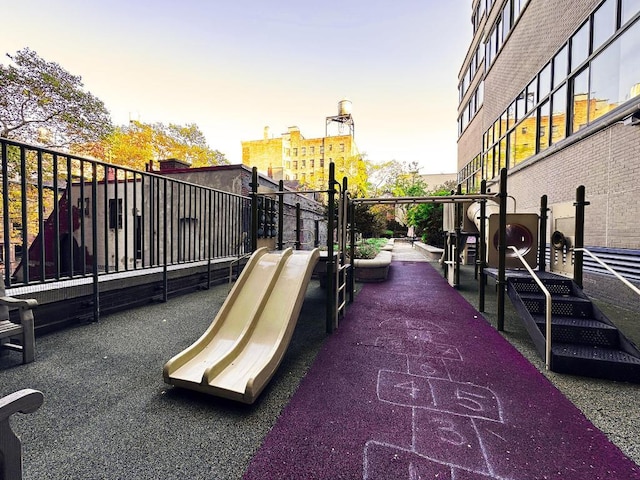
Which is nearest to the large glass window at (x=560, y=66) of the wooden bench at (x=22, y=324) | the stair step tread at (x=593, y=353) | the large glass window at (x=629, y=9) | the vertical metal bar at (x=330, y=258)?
the large glass window at (x=629, y=9)

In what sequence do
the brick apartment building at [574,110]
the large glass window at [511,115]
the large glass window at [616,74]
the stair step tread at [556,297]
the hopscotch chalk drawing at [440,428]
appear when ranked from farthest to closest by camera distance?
1. the large glass window at [511,115]
2. the brick apartment building at [574,110]
3. the large glass window at [616,74]
4. the stair step tread at [556,297]
5. the hopscotch chalk drawing at [440,428]

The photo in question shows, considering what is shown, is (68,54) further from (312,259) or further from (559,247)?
(559,247)

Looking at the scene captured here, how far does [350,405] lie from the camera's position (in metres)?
2.15

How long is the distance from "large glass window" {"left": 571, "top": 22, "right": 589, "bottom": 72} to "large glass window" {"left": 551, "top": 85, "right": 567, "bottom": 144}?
22.2 inches

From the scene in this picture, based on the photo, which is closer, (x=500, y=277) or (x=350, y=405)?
(x=350, y=405)

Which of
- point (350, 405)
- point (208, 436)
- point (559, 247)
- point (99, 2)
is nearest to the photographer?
point (208, 436)

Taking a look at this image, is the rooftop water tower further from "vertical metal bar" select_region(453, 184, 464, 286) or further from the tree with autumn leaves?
"vertical metal bar" select_region(453, 184, 464, 286)

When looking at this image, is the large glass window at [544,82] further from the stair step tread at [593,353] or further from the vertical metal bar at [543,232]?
the stair step tread at [593,353]

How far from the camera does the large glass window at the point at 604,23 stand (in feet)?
17.7

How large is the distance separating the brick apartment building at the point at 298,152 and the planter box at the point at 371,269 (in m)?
43.7

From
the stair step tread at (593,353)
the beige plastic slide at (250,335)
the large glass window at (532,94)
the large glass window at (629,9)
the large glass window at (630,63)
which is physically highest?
the large glass window at (532,94)

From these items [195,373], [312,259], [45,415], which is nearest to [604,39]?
[312,259]

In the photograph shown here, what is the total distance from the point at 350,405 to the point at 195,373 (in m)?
Answer: 1.27

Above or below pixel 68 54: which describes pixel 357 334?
below
